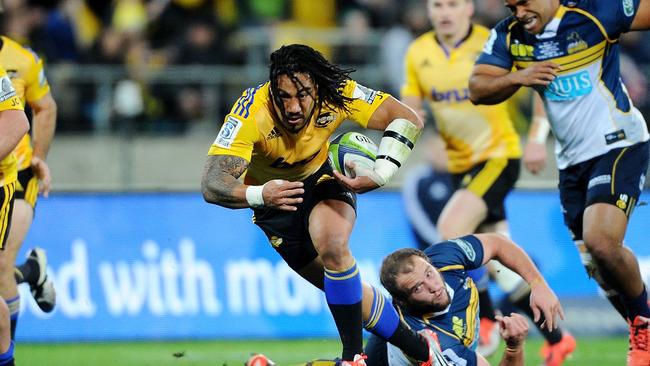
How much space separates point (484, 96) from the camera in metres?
7.80

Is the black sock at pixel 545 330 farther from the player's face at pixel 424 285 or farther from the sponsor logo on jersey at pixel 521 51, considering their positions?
the sponsor logo on jersey at pixel 521 51

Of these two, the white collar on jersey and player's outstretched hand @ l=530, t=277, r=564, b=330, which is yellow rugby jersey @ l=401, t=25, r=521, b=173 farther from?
player's outstretched hand @ l=530, t=277, r=564, b=330

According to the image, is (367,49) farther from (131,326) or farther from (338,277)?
(338,277)

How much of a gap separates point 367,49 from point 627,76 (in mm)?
3209

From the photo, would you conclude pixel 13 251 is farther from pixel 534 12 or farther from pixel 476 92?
pixel 534 12

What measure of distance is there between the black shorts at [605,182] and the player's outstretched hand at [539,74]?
61 cm

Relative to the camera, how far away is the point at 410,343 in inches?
263

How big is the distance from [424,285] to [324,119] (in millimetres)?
1128

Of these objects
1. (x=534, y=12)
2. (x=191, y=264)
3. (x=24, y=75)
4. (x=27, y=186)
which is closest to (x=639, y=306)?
(x=534, y=12)

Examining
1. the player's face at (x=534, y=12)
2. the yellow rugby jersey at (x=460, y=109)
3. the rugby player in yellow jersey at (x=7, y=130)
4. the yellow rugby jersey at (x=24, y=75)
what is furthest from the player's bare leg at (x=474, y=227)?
the rugby player in yellow jersey at (x=7, y=130)

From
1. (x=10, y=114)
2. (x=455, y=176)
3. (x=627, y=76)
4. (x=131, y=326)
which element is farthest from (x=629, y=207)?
(x=627, y=76)

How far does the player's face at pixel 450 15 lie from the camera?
973 centimetres

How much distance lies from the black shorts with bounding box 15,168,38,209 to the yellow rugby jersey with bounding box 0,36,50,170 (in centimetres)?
6

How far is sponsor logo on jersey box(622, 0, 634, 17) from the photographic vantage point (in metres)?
7.34
